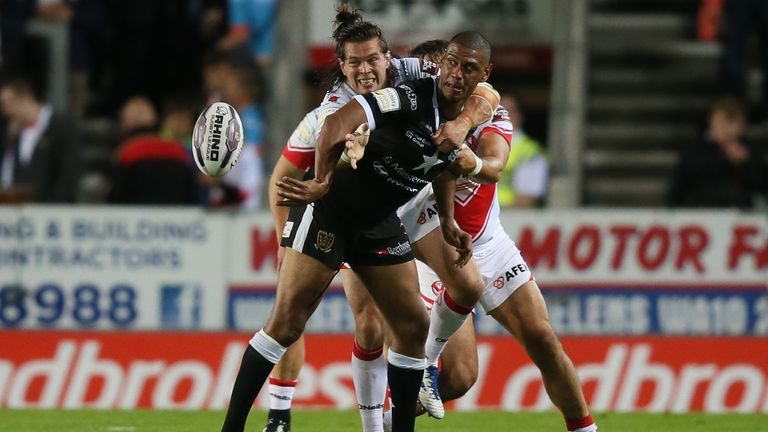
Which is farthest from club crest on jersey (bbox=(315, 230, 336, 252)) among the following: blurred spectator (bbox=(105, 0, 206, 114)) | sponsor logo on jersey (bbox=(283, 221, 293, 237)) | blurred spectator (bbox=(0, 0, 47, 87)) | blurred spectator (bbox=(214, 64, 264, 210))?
blurred spectator (bbox=(105, 0, 206, 114))

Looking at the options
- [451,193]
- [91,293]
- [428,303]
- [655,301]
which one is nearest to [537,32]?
[655,301]

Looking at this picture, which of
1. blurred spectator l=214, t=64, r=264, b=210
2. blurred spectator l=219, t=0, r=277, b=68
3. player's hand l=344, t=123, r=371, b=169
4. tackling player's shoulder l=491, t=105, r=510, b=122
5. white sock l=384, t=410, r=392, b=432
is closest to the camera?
player's hand l=344, t=123, r=371, b=169

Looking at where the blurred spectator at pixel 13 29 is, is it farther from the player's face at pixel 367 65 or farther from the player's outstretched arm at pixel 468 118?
the player's outstretched arm at pixel 468 118

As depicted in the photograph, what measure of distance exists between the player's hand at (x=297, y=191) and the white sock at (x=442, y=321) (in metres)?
1.60

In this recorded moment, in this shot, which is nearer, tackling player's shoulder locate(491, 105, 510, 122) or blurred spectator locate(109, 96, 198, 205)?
tackling player's shoulder locate(491, 105, 510, 122)

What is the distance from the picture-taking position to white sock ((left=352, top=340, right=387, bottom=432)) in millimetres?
8766

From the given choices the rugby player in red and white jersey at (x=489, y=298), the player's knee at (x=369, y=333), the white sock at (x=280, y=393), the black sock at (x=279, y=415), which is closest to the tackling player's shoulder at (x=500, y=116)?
the rugby player in red and white jersey at (x=489, y=298)

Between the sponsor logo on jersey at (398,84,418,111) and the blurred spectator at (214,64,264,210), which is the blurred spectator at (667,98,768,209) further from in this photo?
the sponsor logo on jersey at (398,84,418,111)

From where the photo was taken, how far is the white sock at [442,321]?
29.2 ft

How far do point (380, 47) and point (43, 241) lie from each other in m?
6.11

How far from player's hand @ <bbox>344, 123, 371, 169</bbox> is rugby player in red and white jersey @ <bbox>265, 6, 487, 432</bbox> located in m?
0.71

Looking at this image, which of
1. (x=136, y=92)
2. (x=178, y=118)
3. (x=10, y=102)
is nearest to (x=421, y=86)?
(x=178, y=118)

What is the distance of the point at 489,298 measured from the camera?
28.9 feet

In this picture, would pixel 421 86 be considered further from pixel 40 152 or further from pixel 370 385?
pixel 40 152
